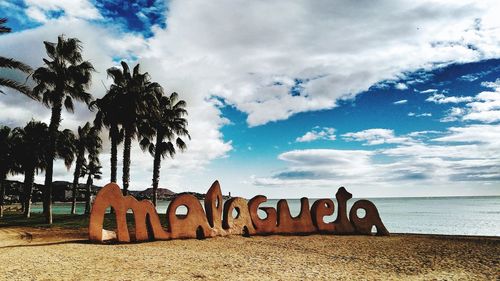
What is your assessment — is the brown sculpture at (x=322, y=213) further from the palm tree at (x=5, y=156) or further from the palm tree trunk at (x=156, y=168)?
the palm tree at (x=5, y=156)

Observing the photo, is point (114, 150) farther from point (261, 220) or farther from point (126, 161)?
point (261, 220)

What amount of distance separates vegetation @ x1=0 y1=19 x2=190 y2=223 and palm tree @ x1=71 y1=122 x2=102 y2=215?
10 cm

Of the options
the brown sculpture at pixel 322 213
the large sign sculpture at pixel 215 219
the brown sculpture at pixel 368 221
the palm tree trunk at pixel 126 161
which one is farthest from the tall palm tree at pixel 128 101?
the brown sculpture at pixel 368 221

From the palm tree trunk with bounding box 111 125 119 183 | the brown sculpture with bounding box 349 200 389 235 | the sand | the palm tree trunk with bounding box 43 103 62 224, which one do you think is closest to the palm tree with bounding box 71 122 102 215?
the palm tree trunk with bounding box 111 125 119 183

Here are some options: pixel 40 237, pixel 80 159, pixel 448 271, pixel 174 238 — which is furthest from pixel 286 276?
pixel 80 159

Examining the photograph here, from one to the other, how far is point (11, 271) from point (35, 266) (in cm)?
67

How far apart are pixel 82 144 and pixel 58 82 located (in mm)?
13773

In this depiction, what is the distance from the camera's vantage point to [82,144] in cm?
3609

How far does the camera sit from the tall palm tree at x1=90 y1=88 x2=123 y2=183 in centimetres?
2572

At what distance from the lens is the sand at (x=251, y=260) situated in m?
9.61

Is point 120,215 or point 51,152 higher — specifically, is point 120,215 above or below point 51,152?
below

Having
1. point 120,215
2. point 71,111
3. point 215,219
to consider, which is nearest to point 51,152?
point 71,111

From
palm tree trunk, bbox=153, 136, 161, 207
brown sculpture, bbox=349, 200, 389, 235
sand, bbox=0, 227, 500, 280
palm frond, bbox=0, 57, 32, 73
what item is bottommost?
sand, bbox=0, 227, 500, 280

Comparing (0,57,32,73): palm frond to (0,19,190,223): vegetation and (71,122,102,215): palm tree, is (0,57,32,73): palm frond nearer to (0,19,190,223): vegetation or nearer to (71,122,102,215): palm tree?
(0,19,190,223): vegetation
